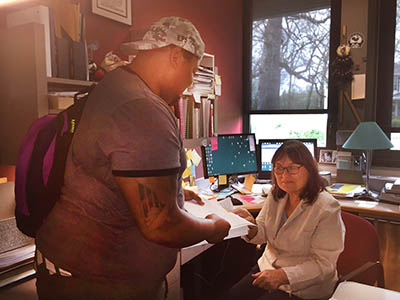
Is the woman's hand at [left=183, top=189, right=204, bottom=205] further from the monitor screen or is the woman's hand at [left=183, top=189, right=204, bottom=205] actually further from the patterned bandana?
the monitor screen

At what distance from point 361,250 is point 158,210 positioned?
4.31 feet

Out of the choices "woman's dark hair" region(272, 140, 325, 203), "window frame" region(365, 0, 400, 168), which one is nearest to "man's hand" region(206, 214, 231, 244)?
"woman's dark hair" region(272, 140, 325, 203)

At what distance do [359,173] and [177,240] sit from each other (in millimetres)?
2561

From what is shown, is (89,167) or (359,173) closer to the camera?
(89,167)

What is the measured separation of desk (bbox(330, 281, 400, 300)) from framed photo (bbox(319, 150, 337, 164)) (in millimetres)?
2398

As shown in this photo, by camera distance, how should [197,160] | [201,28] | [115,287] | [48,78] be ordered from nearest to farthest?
[115,287] < [48,78] < [197,160] < [201,28]

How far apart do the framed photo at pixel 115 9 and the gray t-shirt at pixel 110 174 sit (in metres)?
1.44

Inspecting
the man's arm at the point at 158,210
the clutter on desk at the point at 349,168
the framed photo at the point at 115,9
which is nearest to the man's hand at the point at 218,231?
the man's arm at the point at 158,210

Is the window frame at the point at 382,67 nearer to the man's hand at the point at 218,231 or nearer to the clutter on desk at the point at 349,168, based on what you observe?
the clutter on desk at the point at 349,168

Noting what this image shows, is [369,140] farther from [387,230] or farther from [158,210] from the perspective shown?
[158,210]

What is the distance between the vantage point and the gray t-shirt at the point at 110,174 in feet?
2.78

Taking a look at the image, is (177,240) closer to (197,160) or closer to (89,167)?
(89,167)

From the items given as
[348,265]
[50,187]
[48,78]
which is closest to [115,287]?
[50,187]

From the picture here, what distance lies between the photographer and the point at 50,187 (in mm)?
949
